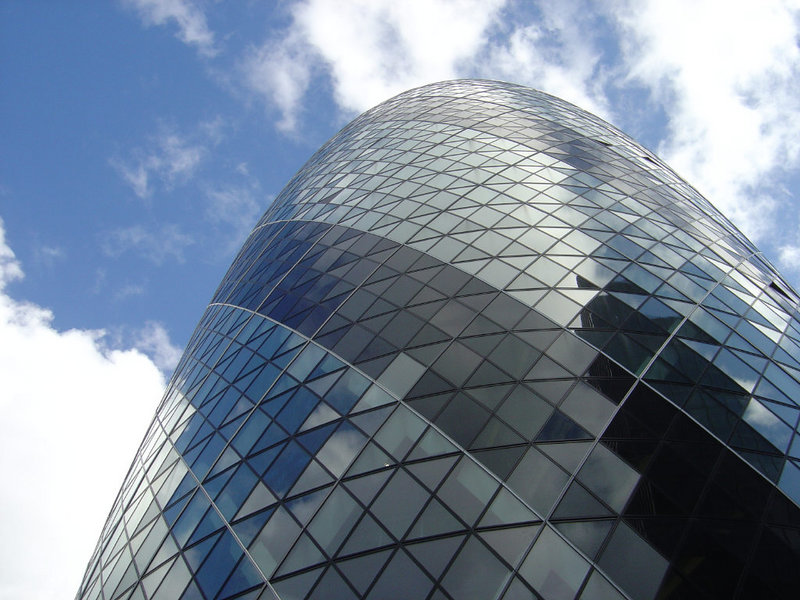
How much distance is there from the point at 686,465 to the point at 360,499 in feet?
28.8

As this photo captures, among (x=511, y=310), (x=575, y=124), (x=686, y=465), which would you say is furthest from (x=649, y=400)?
(x=575, y=124)

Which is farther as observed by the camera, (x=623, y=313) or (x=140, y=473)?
(x=140, y=473)

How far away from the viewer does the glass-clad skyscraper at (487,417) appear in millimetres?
11660

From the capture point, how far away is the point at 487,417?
46.5ft

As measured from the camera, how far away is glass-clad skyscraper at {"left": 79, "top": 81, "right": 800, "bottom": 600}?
1166cm

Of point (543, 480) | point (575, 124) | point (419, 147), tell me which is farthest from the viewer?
point (575, 124)

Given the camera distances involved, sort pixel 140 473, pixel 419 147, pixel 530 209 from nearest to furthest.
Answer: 1. pixel 140 473
2. pixel 530 209
3. pixel 419 147

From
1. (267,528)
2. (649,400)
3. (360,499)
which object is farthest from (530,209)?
(267,528)

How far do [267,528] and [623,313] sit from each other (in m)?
13.8

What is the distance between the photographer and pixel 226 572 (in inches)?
543

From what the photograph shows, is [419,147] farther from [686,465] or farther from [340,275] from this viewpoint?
[686,465]

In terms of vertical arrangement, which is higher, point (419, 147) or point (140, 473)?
point (419, 147)

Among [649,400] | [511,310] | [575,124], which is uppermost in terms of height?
[575,124]

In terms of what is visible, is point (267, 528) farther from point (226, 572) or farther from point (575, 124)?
point (575, 124)
